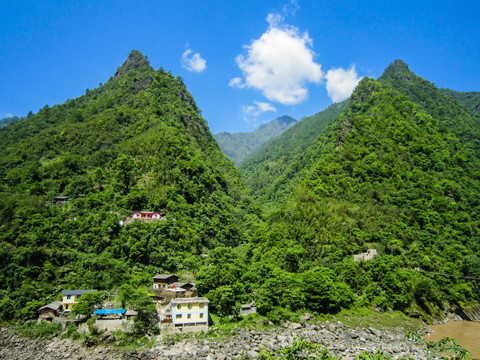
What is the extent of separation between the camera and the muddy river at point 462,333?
34.1 m

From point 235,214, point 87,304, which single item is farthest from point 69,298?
point 235,214

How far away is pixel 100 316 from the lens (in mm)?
35000

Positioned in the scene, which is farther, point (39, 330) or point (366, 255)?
point (366, 255)

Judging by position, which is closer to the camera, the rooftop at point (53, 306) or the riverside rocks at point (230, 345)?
the riverside rocks at point (230, 345)

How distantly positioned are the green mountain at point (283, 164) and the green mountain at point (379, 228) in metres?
25.9

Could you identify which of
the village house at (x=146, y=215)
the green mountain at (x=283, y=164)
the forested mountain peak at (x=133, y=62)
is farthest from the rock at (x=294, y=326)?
the forested mountain peak at (x=133, y=62)

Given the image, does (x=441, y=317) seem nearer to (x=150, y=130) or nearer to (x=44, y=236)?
(x=44, y=236)

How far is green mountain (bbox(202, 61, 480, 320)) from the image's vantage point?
43031 mm

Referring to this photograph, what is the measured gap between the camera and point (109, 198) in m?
57.2

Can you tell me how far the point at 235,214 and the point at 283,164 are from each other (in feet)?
184

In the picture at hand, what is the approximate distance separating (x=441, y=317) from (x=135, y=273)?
42196 mm

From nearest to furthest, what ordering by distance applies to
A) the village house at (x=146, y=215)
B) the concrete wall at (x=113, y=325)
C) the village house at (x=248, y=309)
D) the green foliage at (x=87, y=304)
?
the concrete wall at (x=113, y=325) < the green foliage at (x=87, y=304) < the village house at (x=248, y=309) < the village house at (x=146, y=215)

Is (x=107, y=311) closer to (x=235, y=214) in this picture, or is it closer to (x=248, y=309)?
(x=248, y=309)

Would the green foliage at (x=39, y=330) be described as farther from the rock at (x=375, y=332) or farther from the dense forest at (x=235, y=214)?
the rock at (x=375, y=332)
